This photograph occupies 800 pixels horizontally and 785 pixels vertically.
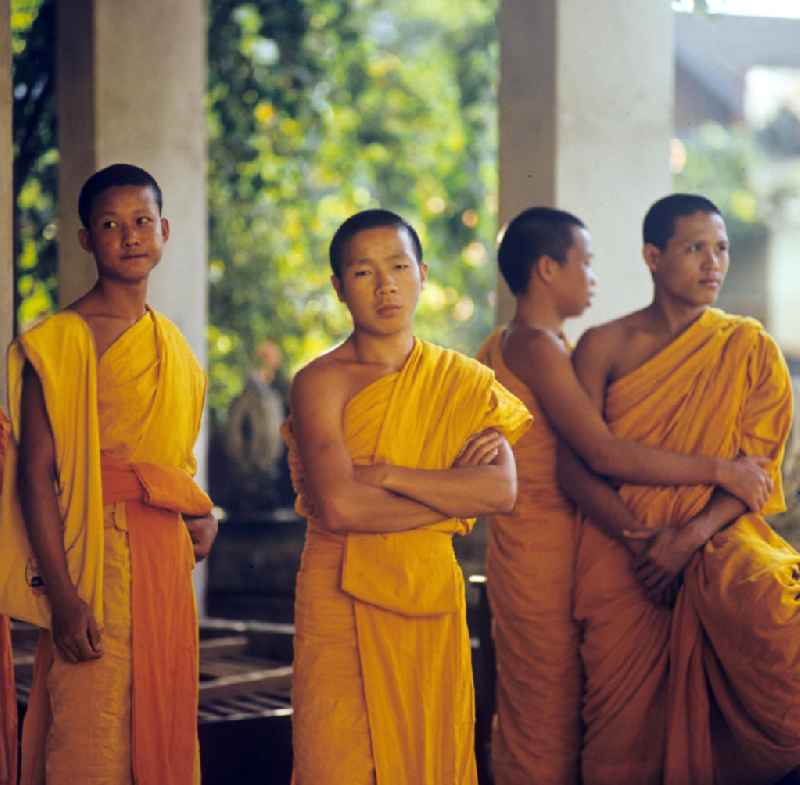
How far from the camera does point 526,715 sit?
539 cm

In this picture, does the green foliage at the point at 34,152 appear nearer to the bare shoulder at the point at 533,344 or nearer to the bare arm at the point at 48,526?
the bare shoulder at the point at 533,344

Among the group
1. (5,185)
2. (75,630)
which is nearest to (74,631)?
(75,630)

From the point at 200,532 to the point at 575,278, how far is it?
178 centimetres

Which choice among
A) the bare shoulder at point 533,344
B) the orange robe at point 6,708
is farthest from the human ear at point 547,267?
the orange robe at point 6,708

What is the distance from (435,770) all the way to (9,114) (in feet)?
8.88

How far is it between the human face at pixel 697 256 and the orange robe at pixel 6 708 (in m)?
2.33

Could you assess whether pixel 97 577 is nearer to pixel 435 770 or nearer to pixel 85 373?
pixel 85 373

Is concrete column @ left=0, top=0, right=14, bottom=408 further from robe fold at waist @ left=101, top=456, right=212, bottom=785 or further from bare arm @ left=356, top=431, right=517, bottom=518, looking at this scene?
bare arm @ left=356, top=431, right=517, bottom=518

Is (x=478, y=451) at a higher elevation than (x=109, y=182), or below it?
below

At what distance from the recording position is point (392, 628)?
402 centimetres

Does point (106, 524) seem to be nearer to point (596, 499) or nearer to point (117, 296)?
point (117, 296)

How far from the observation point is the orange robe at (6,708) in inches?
179

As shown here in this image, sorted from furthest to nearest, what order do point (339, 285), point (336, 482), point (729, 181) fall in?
1. point (729, 181)
2. point (339, 285)
3. point (336, 482)

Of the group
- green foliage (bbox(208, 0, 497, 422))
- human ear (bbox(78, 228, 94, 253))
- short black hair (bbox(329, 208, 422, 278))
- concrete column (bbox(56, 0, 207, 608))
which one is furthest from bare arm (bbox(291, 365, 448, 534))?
green foliage (bbox(208, 0, 497, 422))
